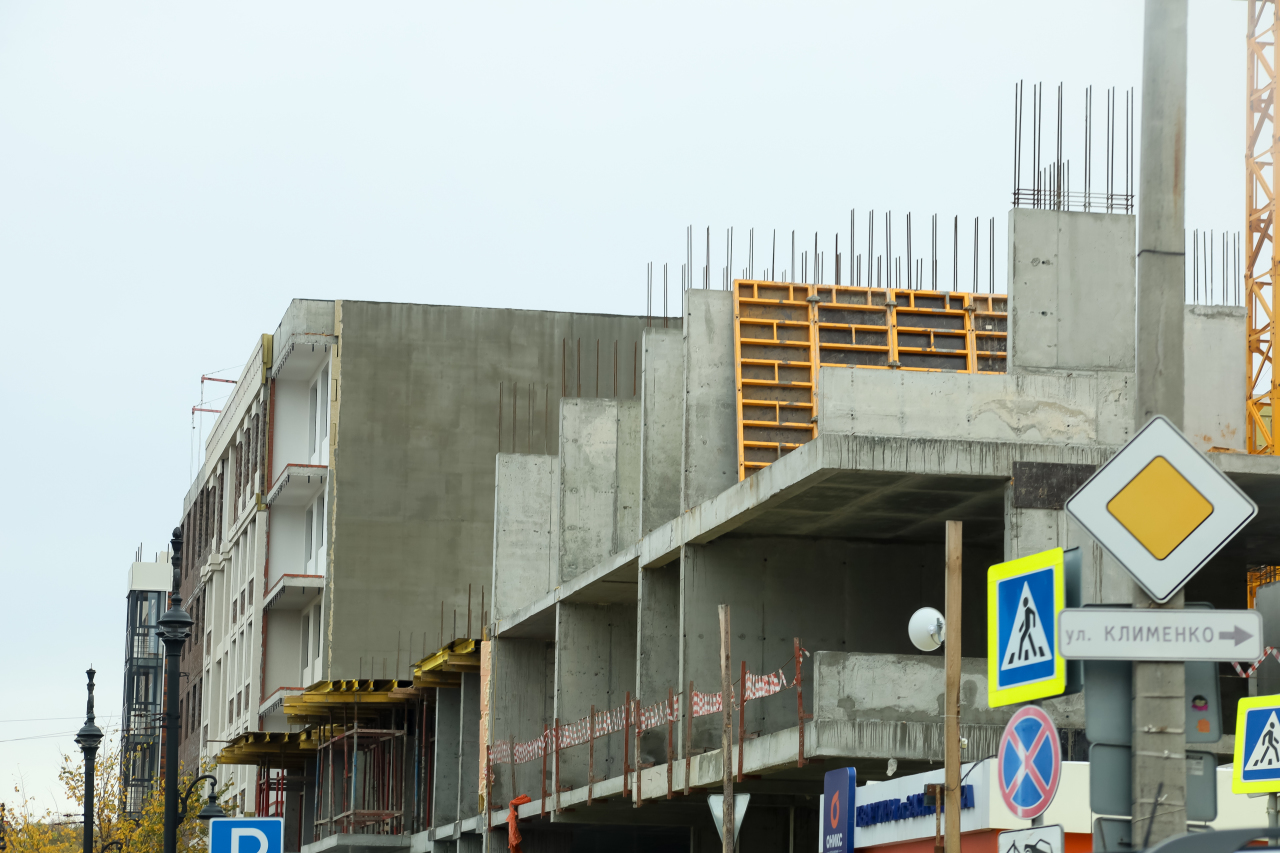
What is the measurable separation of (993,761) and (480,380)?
36.9 metres

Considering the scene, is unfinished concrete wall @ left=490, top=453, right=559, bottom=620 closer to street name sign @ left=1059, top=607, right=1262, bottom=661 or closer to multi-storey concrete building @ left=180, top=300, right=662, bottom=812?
multi-storey concrete building @ left=180, top=300, right=662, bottom=812

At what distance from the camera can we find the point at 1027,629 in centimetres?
850

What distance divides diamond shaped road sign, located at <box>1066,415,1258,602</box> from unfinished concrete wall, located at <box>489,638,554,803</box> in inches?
Result: 1209

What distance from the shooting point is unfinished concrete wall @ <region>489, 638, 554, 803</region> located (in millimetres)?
37594

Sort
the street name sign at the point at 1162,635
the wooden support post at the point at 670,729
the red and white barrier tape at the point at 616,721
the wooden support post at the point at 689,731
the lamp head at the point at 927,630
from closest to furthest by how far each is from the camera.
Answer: the street name sign at the point at 1162,635 → the lamp head at the point at 927,630 → the red and white barrier tape at the point at 616,721 → the wooden support post at the point at 689,731 → the wooden support post at the point at 670,729

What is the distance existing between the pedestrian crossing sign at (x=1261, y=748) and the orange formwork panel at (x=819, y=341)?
15281 mm

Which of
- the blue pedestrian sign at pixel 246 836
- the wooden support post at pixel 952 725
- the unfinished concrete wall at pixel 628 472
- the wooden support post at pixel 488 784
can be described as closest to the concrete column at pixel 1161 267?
the wooden support post at pixel 952 725

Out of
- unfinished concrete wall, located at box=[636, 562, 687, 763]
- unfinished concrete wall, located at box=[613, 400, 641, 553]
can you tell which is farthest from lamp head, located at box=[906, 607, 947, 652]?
unfinished concrete wall, located at box=[613, 400, 641, 553]

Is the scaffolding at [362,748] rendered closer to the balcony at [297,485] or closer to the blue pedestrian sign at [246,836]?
the balcony at [297,485]

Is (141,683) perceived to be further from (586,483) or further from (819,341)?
(819,341)

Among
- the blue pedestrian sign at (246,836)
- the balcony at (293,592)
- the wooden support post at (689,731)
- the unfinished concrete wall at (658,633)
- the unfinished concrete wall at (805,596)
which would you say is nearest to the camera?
the blue pedestrian sign at (246,836)

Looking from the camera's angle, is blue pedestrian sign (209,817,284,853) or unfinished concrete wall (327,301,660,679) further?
unfinished concrete wall (327,301,660,679)

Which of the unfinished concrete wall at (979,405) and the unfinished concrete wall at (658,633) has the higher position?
the unfinished concrete wall at (979,405)

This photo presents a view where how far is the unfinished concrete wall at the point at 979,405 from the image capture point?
861 inches
